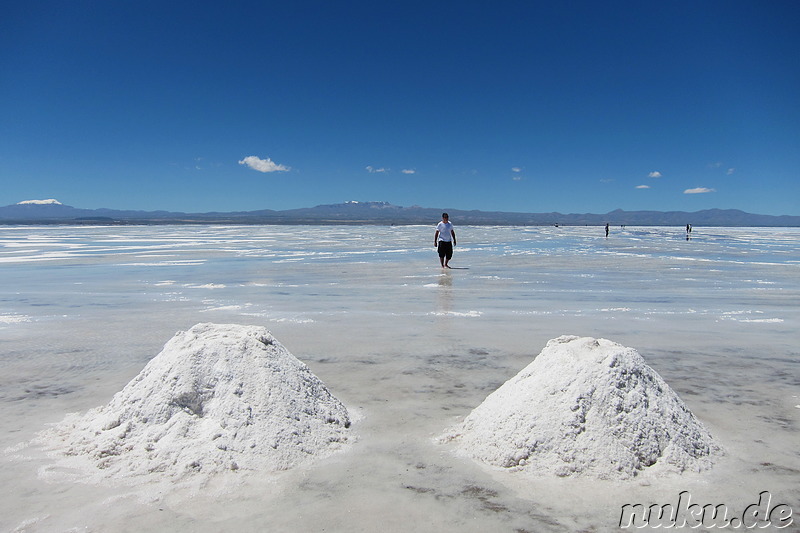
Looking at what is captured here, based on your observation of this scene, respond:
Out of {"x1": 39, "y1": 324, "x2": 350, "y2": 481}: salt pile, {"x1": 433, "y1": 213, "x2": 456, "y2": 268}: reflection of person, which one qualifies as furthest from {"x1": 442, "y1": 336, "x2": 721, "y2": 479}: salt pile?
{"x1": 433, "y1": 213, "x2": 456, "y2": 268}: reflection of person

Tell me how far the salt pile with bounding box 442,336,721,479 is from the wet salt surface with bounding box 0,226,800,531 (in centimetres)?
13

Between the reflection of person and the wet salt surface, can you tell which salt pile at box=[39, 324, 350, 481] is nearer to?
the wet salt surface

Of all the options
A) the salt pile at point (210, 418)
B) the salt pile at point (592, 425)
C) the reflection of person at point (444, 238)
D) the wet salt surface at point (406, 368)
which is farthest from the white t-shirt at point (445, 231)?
the salt pile at point (592, 425)

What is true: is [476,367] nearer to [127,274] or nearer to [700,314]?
[700,314]

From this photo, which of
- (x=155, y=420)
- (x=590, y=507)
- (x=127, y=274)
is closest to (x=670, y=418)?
(x=590, y=507)

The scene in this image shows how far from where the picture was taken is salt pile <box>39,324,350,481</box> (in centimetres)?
361

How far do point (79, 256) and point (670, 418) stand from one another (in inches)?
865

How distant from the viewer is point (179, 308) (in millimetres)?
9438

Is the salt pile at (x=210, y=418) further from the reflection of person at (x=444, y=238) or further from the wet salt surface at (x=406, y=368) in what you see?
the reflection of person at (x=444, y=238)

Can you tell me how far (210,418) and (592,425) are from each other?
96.9 inches

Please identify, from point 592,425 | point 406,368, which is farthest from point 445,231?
point 592,425

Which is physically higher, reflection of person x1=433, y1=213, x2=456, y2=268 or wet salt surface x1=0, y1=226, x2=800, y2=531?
reflection of person x1=433, y1=213, x2=456, y2=268

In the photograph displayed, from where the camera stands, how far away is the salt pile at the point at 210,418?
11.9 ft

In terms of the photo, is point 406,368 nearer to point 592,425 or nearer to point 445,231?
point 592,425
